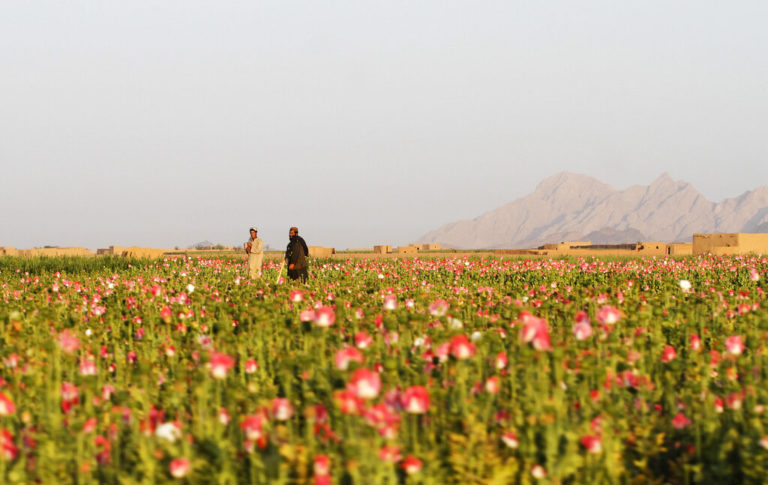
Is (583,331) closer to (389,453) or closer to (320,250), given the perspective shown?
(389,453)

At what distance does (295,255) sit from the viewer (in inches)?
604

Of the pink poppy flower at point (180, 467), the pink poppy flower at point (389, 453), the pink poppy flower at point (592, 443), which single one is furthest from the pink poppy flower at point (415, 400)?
the pink poppy flower at point (180, 467)

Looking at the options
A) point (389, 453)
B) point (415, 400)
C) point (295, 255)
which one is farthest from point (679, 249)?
point (389, 453)

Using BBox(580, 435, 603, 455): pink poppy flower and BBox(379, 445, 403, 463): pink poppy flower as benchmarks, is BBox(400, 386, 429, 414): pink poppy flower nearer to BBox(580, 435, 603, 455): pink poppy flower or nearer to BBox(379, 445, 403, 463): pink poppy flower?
BBox(379, 445, 403, 463): pink poppy flower

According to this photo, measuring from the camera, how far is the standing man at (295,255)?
15.3 m

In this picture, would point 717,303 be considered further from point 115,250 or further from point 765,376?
point 115,250

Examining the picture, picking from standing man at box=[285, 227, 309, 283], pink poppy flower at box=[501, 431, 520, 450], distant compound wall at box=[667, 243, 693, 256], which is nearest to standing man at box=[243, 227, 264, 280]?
standing man at box=[285, 227, 309, 283]

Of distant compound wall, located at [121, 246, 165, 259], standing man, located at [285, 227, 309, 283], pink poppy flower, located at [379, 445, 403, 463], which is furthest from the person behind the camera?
distant compound wall, located at [121, 246, 165, 259]

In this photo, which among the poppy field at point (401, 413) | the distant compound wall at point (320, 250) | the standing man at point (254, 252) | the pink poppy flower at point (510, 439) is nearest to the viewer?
the poppy field at point (401, 413)

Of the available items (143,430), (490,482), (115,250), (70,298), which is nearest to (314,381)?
(143,430)

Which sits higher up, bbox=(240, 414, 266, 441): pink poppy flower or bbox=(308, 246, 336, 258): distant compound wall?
bbox=(308, 246, 336, 258): distant compound wall

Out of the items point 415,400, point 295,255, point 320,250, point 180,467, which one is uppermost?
point 320,250

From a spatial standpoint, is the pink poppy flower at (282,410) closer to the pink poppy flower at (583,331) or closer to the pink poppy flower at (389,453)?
the pink poppy flower at (389,453)

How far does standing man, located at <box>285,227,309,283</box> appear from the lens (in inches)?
602
